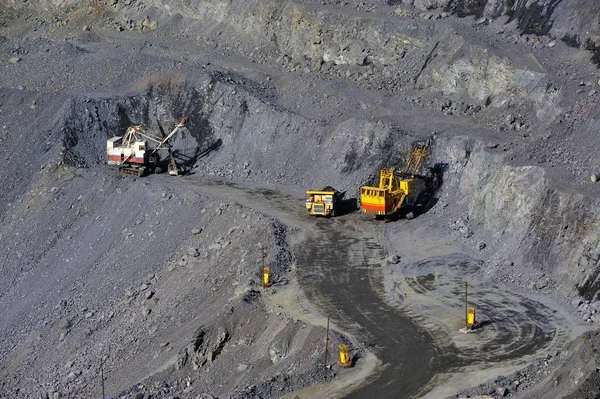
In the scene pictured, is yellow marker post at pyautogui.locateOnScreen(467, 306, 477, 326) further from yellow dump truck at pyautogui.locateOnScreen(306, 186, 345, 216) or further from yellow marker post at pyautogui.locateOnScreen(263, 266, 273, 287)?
yellow dump truck at pyautogui.locateOnScreen(306, 186, 345, 216)

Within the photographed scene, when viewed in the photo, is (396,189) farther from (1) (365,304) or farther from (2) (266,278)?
(2) (266,278)

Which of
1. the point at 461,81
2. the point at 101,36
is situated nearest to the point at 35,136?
the point at 101,36

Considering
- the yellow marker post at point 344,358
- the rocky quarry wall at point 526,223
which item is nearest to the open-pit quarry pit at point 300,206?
the rocky quarry wall at point 526,223

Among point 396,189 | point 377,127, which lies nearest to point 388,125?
point 377,127

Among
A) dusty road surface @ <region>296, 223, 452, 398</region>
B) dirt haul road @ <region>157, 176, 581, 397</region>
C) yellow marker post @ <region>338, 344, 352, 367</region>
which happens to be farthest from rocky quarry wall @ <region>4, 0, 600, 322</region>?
yellow marker post @ <region>338, 344, 352, 367</region>

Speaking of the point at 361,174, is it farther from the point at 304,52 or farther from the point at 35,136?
the point at 35,136

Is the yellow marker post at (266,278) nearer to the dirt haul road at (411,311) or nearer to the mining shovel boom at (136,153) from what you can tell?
the dirt haul road at (411,311)
